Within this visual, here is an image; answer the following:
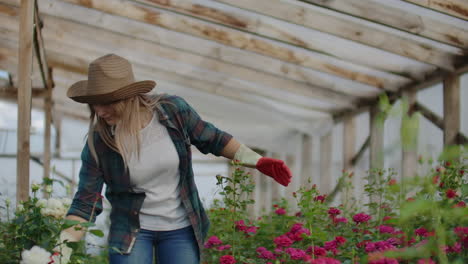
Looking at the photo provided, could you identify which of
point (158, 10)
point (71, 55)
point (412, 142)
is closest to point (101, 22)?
point (158, 10)

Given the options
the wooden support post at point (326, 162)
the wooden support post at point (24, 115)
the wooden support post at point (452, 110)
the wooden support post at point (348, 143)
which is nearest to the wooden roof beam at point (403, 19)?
the wooden support post at point (452, 110)

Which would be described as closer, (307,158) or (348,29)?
(348,29)

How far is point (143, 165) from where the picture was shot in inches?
76.0

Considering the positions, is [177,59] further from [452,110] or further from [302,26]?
[452,110]

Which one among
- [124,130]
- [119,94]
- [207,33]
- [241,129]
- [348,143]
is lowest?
[124,130]

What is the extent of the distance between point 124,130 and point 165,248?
1.35 feet

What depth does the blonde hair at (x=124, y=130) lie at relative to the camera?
191 cm

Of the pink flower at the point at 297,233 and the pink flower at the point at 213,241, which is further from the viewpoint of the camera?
the pink flower at the point at 213,241

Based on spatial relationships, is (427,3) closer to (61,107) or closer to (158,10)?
(158,10)

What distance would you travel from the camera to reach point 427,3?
3.64 meters

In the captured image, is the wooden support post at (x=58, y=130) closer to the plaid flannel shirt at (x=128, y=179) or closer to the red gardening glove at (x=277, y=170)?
the plaid flannel shirt at (x=128, y=179)

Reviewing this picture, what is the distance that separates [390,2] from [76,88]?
99.7 inches

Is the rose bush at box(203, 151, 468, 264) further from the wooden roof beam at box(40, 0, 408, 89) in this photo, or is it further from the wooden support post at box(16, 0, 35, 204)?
the wooden roof beam at box(40, 0, 408, 89)

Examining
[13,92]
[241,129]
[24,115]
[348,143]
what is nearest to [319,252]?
[24,115]
